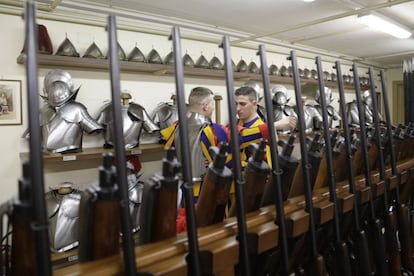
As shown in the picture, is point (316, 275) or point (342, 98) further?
point (342, 98)

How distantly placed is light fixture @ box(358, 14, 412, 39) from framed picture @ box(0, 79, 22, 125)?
2.71 meters

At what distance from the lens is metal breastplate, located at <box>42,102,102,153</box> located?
2260 millimetres

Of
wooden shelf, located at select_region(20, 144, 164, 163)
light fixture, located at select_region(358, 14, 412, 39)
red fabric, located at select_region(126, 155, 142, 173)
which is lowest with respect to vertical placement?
red fabric, located at select_region(126, 155, 142, 173)

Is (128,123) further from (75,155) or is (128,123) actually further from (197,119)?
(197,119)

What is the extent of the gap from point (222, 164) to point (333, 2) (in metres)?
2.53

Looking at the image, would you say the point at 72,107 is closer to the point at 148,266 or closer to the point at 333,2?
the point at 148,266

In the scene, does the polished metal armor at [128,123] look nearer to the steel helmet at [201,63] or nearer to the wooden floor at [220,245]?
the steel helmet at [201,63]

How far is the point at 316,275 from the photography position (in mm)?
962

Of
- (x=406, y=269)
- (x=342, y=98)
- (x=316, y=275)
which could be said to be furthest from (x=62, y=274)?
(x=406, y=269)

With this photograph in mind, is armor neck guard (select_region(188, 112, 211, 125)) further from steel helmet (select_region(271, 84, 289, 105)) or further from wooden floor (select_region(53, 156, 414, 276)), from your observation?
steel helmet (select_region(271, 84, 289, 105))

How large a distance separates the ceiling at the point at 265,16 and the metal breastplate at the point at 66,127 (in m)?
0.72

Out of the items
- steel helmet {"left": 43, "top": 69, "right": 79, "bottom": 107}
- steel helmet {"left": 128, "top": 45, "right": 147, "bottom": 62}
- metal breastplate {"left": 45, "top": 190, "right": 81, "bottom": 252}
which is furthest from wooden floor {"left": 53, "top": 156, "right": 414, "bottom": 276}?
steel helmet {"left": 128, "top": 45, "right": 147, "bottom": 62}

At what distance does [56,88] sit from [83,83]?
16.7 inches

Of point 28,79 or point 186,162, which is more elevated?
point 28,79
